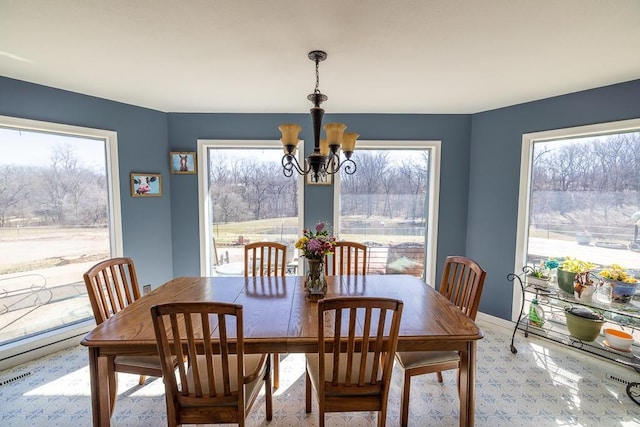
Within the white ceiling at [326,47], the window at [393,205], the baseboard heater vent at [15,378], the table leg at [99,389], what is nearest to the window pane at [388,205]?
the window at [393,205]

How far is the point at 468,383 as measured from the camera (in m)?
1.52

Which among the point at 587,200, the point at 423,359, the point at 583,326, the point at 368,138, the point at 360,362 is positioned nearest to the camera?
the point at 360,362

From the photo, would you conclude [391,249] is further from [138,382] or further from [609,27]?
[138,382]

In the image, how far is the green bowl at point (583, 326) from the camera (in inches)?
87.6

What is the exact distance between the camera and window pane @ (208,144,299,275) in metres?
3.39

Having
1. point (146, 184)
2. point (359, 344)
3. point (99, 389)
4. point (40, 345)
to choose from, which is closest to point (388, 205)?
point (359, 344)

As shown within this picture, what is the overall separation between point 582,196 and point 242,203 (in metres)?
3.63

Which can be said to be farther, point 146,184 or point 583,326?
point 146,184

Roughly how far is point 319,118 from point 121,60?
61.1 inches

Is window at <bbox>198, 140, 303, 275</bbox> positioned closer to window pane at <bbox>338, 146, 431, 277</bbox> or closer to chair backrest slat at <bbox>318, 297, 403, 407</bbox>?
window pane at <bbox>338, 146, 431, 277</bbox>

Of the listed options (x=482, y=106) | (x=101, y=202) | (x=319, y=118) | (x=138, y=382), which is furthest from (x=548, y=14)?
(x=101, y=202)

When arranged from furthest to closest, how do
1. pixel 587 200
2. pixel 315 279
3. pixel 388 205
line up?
1. pixel 388 205
2. pixel 587 200
3. pixel 315 279

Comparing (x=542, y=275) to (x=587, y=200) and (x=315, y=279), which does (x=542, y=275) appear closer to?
(x=587, y=200)

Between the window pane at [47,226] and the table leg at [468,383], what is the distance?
3.50 meters
